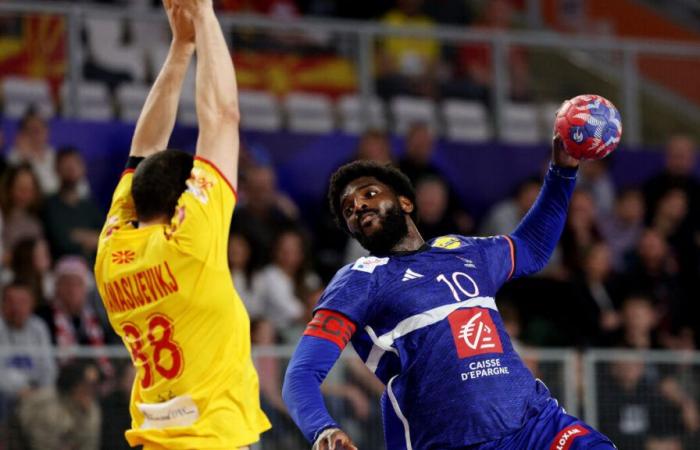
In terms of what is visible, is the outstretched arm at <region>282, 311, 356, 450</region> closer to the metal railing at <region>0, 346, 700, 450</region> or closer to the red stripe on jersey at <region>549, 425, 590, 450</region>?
the red stripe on jersey at <region>549, 425, 590, 450</region>

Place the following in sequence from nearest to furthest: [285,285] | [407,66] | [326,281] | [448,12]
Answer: [285,285], [326,281], [407,66], [448,12]

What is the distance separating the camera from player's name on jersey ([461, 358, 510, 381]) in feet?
21.2

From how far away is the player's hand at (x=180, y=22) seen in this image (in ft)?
21.9

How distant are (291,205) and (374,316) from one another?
25.5 feet

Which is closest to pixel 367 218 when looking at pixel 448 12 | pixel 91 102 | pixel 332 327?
pixel 332 327

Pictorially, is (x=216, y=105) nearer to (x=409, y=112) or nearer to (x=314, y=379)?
(x=314, y=379)

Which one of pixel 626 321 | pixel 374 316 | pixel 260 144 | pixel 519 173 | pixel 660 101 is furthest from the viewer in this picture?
pixel 660 101

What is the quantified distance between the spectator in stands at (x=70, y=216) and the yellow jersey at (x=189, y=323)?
6.51 metres

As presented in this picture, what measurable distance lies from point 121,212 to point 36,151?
6.84m

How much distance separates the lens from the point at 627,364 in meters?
12.4

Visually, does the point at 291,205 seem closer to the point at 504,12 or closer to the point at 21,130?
the point at 21,130

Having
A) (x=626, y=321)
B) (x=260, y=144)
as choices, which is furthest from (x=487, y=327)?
(x=260, y=144)

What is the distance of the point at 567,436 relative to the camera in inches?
257

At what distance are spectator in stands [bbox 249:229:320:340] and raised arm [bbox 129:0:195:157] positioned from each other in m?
5.63
